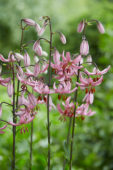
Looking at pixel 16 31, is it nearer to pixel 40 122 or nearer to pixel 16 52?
pixel 40 122

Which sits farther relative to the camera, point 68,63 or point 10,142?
point 10,142

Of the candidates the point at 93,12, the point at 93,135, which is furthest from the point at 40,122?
the point at 93,12

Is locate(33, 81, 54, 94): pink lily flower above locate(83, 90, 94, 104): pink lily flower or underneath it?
above

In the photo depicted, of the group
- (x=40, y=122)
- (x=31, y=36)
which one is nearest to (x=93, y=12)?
(x=31, y=36)

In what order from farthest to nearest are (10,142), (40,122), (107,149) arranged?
(40,122) → (107,149) → (10,142)

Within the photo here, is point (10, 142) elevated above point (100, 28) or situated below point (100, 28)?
below

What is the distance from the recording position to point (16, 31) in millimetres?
8984

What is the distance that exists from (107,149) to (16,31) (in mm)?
6948

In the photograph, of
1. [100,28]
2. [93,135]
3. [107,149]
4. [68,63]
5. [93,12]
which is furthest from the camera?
[93,12]

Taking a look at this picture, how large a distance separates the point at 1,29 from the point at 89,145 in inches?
283

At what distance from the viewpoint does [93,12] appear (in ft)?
27.3

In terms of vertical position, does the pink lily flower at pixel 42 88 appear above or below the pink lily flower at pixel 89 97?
above

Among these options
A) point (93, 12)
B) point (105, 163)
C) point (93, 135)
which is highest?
point (93, 12)

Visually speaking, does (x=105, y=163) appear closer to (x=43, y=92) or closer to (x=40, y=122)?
(x=40, y=122)
